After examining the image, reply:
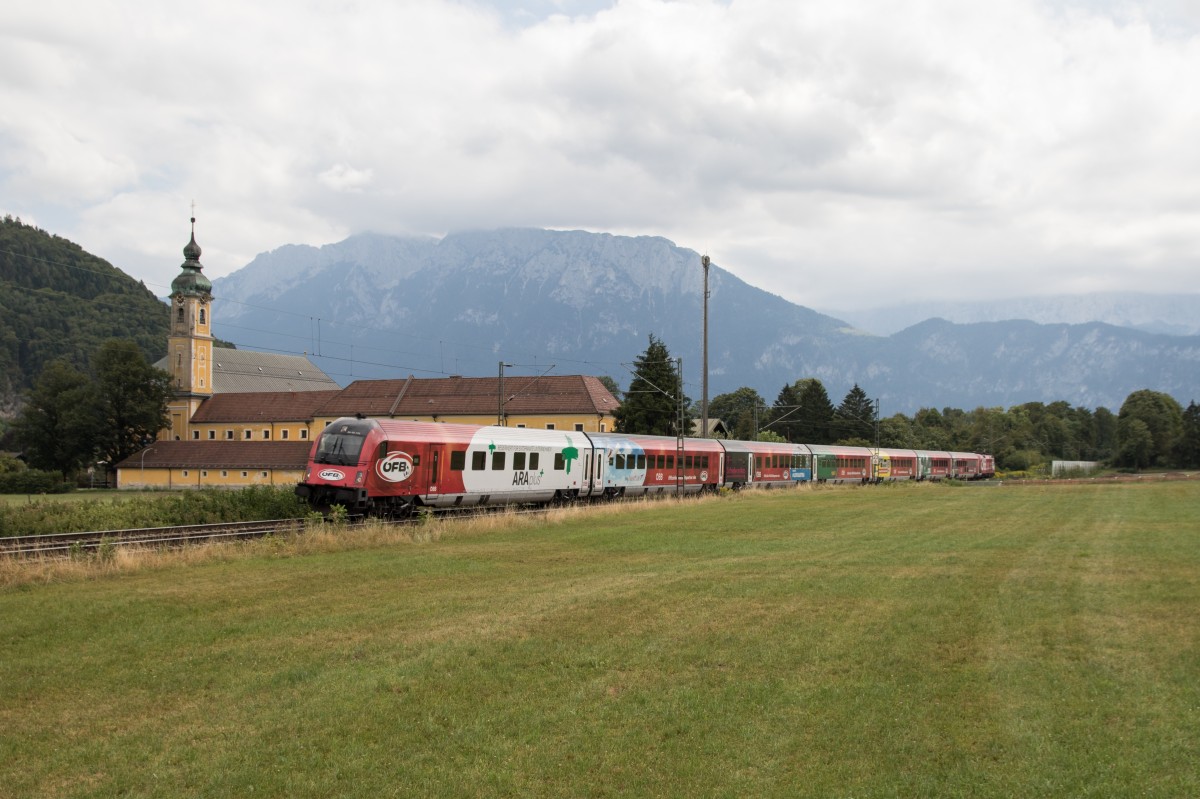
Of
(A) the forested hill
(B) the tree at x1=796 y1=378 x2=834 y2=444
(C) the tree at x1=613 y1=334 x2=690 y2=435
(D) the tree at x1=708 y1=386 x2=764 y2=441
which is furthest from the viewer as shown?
(A) the forested hill

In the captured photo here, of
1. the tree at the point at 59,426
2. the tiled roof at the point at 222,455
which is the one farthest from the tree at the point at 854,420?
the tree at the point at 59,426

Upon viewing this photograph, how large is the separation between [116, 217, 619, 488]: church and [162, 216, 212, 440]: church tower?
4.9 inches

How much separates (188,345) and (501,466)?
100788mm

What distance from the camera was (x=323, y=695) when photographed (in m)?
10.4

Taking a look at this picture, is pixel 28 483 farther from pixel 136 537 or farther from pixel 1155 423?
pixel 1155 423

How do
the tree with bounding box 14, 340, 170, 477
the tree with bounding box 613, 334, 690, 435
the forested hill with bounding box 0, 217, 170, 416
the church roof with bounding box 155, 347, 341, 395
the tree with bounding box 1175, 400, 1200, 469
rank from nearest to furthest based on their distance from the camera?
1. the tree with bounding box 613, 334, 690, 435
2. the tree with bounding box 14, 340, 170, 477
3. the tree with bounding box 1175, 400, 1200, 469
4. the church roof with bounding box 155, 347, 341, 395
5. the forested hill with bounding box 0, 217, 170, 416

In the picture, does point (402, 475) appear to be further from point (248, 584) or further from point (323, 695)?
point (323, 695)

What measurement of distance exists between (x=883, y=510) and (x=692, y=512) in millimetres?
7254

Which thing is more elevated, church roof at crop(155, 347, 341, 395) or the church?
church roof at crop(155, 347, 341, 395)

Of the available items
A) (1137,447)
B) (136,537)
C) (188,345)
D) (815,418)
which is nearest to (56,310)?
(188,345)

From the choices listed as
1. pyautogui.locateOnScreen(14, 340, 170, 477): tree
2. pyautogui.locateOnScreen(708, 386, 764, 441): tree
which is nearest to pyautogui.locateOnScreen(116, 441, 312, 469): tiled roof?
pyautogui.locateOnScreen(14, 340, 170, 477): tree

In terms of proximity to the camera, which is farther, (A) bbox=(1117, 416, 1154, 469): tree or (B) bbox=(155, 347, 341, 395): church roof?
(B) bbox=(155, 347, 341, 395): church roof

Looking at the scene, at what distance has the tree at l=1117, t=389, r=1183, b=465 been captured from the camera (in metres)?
117

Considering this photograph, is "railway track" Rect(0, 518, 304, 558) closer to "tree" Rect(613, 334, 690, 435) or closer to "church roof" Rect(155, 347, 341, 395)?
→ "tree" Rect(613, 334, 690, 435)
